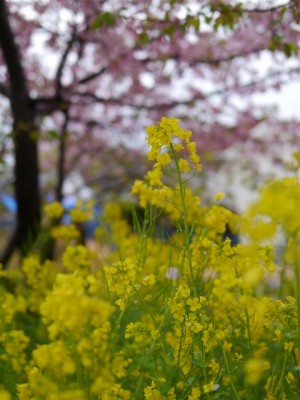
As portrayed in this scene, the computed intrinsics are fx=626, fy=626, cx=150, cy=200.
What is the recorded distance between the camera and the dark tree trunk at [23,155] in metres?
5.84

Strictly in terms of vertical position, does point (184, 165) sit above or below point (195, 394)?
above

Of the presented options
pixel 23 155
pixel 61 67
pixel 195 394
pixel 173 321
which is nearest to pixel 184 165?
pixel 173 321

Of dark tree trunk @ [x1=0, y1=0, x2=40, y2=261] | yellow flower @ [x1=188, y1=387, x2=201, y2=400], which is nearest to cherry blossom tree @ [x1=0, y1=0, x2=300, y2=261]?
dark tree trunk @ [x1=0, y1=0, x2=40, y2=261]

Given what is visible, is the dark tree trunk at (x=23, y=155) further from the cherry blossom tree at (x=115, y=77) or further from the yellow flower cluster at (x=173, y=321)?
the yellow flower cluster at (x=173, y=321)

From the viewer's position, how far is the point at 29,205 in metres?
6.41

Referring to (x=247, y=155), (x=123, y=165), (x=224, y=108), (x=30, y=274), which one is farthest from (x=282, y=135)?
(x=30, y=274)

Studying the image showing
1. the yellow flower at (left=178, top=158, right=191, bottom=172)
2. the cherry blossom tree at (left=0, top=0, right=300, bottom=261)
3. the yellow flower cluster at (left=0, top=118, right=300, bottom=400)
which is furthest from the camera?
the cherry blossom tree at (left=0, top=0, right=300, bottom=261)

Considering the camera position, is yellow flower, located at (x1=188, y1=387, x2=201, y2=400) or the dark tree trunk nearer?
yellow flower, located at (x1=188, y1=387, x2=201, y2=400)

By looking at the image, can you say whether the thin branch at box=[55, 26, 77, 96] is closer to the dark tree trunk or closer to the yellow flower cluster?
the dark tree trunk

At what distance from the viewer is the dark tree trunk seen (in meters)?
5.84

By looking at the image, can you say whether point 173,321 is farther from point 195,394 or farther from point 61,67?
point 61,67

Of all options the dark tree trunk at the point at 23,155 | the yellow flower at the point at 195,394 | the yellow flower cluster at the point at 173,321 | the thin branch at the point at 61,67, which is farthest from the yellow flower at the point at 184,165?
the thin branch at the point at 61,67

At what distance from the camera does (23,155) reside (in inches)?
246

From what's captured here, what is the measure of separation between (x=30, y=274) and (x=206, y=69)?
5.01 metres
